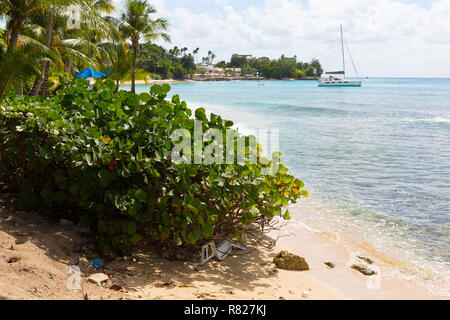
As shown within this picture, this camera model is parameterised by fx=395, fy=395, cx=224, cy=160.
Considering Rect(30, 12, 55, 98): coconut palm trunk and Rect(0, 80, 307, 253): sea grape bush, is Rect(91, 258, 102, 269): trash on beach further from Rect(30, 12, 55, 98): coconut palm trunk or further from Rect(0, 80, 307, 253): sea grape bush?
Rect(30, 12, 55, 98): coconut palm trunk

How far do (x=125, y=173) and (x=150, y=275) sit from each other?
100 cm

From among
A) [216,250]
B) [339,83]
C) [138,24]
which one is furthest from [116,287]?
[339,83]

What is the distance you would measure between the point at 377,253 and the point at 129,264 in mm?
3916

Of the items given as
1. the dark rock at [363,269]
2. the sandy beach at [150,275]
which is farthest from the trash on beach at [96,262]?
the dark rock at [363,269]

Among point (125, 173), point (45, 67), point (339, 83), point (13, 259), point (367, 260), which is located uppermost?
point (339, 83)

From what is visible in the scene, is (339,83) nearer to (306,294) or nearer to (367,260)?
(367,260)

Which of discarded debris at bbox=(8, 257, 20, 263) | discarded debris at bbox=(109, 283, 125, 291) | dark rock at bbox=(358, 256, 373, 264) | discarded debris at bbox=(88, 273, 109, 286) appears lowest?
Answer: dark rock at bbox=(358, 256, 373, 264)

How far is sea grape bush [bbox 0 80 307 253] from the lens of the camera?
12.2 ft

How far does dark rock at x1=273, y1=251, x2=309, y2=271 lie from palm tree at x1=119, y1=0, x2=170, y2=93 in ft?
70.0

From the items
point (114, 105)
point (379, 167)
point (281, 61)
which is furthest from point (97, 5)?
point (281, 61)

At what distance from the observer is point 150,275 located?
12.3 feet

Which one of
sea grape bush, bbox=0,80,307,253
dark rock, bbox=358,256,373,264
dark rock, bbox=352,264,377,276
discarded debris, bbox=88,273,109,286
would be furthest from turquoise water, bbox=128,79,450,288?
discarded debris, bbox=88,273,109,286

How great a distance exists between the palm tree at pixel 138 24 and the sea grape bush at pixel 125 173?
68.4 ft

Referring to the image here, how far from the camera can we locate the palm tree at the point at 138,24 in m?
24.6
